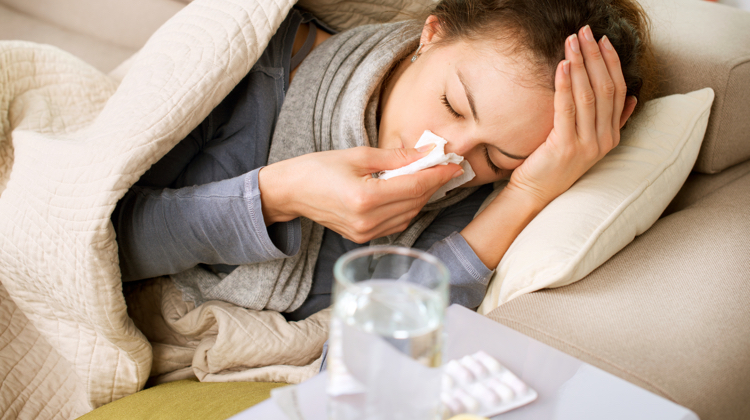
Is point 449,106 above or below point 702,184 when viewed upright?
above

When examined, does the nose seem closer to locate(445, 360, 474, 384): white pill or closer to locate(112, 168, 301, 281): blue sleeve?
locate(112, 168, 301, 281): blue sleeve

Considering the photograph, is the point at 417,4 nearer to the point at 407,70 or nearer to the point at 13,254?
the point at 407,70

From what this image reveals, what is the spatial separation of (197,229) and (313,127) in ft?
1.17

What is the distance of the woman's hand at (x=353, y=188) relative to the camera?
833mm

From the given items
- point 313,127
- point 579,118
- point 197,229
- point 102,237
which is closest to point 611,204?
point 579,118

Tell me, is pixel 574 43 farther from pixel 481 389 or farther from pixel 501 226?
pixel 481 389

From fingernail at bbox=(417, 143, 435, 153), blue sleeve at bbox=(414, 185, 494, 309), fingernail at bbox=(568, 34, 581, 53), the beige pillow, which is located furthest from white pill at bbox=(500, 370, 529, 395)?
fingernail at bbox=(568, 34, 581, 53)

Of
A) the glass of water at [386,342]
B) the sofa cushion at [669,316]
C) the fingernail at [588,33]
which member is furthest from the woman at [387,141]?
the glass of water at [386,342]

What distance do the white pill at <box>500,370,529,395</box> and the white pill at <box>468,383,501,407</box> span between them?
0.9 inches

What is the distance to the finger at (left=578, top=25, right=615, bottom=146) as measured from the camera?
0.85 metres

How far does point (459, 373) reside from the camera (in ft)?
1.64

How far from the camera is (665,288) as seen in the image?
0.74 metres

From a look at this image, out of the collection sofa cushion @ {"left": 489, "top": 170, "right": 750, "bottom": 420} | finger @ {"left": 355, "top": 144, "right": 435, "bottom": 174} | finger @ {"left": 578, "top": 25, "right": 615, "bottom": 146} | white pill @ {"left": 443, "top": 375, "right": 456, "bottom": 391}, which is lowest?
sofa cushion @ {"left": 489, "top": 170, "right": 750, "bottom": 420}

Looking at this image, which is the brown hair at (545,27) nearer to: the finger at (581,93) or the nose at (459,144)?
the finger at (581,93)
